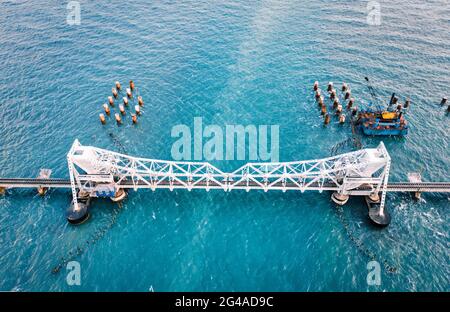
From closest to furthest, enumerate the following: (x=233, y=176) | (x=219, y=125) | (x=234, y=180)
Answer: (x=233, y=176)
(x=234, y=180)
(x=219, y=125)

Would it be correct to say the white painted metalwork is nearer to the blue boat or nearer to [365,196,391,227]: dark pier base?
[365,196,391,227]: dark pier base

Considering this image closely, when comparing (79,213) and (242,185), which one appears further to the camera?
(242,185)

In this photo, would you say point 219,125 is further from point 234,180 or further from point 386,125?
point 386,125

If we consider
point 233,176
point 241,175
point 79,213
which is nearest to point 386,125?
point 241,175

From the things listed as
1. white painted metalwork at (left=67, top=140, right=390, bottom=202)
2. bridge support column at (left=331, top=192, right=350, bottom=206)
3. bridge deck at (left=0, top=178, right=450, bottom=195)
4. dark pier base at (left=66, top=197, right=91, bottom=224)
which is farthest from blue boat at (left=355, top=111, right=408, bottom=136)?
dark pier base at (left=66, top=197, right=91, bottom=224)

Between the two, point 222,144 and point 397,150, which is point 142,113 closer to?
point 222,144

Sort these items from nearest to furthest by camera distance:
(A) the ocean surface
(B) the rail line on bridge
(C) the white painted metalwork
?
(A) the ocean surface
(C) the white painted metalwork
(B) the rail line on bridge
